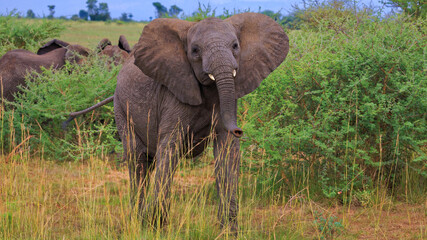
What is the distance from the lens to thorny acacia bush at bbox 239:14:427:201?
6.69 metres

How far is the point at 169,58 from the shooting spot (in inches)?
203

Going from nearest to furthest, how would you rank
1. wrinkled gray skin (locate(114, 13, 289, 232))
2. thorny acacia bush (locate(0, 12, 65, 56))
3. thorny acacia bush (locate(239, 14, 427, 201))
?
1. wrinkled gray skin (locate(114, 13, 289, 232))
2. thorny acacia bush (locate(239, 14, 427, 201))
3. thorny acacia bush (locate(0, 12, 65, 56))

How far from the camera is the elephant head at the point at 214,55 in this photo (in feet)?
15.3

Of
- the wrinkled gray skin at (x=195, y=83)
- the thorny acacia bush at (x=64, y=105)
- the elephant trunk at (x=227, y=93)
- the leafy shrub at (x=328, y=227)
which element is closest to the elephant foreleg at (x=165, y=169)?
the wrinkled gray skin at (x=195, y=83)

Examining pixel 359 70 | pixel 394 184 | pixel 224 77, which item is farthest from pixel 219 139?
pixel 394 184

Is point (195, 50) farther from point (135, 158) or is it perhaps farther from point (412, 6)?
point (412, 6)

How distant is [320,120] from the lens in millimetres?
6910

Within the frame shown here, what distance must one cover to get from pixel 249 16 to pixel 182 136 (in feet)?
4.33

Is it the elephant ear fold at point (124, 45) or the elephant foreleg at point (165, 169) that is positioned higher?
the elephant ear fold at point (124, 45)

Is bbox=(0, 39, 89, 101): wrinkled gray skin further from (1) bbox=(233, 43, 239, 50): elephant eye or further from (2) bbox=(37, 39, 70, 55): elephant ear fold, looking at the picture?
(1) bbox=(233, 43, 239, 50): elephant eye

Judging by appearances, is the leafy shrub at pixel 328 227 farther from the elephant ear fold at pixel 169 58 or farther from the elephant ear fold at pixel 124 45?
the elephant ear fold at pixel 124 45

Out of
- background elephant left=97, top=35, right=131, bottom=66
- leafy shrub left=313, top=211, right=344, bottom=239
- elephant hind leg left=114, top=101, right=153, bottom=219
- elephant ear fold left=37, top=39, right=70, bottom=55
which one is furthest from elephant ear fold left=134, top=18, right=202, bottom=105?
elephant ear fold left=37, top=39, right=70, bottom=55

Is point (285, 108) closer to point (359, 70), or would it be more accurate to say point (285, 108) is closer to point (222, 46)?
point (359, 70)

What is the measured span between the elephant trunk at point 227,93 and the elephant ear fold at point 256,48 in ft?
1.28
